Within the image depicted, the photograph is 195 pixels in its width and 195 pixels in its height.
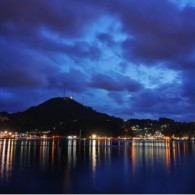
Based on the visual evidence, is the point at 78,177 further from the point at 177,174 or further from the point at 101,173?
the point at 177,174

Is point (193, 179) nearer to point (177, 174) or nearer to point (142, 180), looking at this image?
point (177, 174)

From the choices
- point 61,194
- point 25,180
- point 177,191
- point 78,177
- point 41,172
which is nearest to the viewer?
point 61,194

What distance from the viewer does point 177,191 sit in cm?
2770

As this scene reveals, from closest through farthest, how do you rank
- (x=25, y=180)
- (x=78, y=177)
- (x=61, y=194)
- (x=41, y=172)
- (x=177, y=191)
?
(x=61, y=194) < (x=177, y=191) < (x=25, y=180) < (x=78, y=177) < (x=41, y=172)

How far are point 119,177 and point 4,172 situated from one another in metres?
14.4

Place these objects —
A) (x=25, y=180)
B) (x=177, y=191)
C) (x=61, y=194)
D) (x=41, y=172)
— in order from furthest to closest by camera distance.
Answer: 1. (x=41, y=172)
2. (x=25, y=180)
3. (x=177, y=191)
4. (x=61, y=194)

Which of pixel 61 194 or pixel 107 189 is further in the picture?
pixel 107 189

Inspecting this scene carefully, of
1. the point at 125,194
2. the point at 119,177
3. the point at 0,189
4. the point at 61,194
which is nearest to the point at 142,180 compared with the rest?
the point at 119,177

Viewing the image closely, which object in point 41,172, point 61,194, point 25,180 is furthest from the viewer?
point 41,172

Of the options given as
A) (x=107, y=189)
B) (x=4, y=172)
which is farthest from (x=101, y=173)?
(x=4, y=172)

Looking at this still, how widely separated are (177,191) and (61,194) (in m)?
11.4

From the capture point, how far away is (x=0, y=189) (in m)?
26.0

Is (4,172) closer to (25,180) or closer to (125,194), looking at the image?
(25,180)

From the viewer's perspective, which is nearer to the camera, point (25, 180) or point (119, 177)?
point (25, 180)
